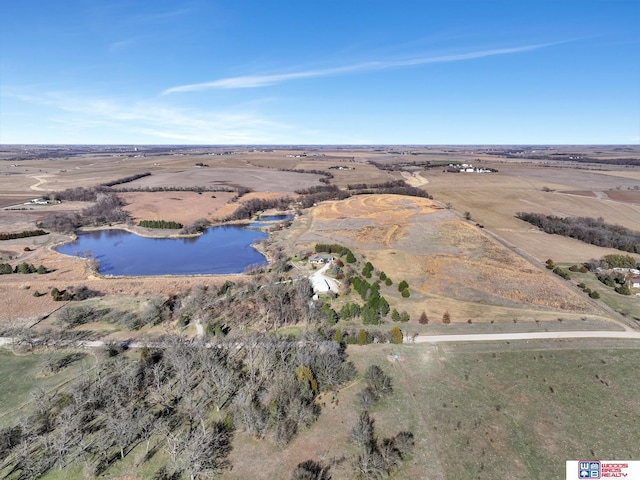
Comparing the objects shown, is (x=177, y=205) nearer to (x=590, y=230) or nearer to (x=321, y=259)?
(x=321, y=259)

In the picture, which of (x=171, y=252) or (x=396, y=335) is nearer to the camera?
(x=396, y=335)

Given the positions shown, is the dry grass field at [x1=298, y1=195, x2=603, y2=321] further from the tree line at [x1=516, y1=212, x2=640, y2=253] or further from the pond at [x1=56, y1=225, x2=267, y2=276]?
the tree line at [x1=516, y1=212, x2=640, y2=253]

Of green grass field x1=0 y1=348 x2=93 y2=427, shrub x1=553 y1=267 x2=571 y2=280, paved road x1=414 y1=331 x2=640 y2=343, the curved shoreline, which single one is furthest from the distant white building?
shrub x1=553 y1=267 x2=571 y2=280

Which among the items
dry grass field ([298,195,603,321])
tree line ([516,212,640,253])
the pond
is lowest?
the pond

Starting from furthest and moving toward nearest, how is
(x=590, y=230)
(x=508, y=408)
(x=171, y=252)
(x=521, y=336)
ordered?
(x=590, y=230)
(x=171, y=252)
(x=521, y=336)
(x=508, y=408)

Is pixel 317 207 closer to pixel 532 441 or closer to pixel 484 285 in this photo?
pixel 484 285

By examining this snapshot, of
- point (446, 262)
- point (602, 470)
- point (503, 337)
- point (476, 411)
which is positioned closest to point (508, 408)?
point (476, 411)
